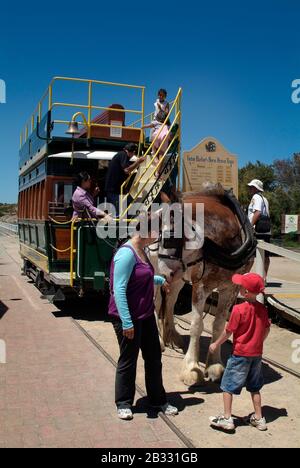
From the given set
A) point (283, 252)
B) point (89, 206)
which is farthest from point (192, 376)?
Result: point (89, 206)

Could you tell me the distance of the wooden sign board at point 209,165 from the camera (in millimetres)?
10016

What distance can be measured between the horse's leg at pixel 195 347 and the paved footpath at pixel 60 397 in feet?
2.77

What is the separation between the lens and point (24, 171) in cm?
1352

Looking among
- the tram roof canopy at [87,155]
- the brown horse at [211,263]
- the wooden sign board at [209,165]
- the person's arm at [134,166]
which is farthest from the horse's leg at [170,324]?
the tram roof canopy at [87,155]

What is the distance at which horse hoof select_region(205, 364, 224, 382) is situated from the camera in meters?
5.50

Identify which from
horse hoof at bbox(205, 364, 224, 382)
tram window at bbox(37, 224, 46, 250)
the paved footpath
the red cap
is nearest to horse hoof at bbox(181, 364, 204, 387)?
horse hoof at bbox(205, 364, 224, 382)

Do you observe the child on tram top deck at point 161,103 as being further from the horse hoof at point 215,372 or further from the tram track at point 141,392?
the horse hoof at point 215,372

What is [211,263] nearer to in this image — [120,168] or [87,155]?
[120,168]

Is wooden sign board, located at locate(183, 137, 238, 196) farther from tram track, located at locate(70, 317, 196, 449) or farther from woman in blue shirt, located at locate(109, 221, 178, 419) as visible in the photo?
woman in blue shirt, located at locate(109, 221, 178, 419)

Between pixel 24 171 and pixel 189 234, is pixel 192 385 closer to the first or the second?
pixel 189 234
